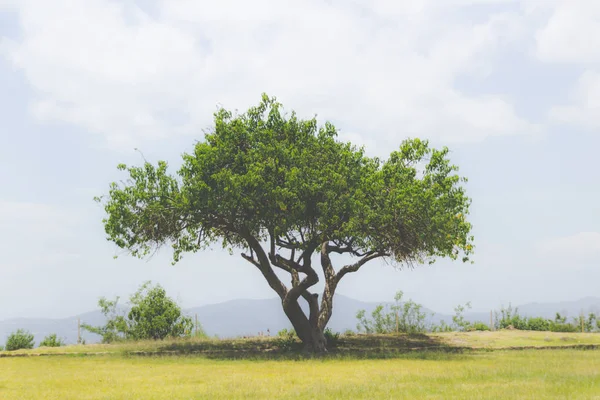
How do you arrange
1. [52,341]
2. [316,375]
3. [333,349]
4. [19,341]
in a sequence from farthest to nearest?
[52,341]
[19,341]
[333,349]
[316,375]

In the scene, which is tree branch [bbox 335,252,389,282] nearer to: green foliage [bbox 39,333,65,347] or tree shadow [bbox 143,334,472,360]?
tree shadow [bbox 143,334,472,360]

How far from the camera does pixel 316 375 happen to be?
22.5 metres

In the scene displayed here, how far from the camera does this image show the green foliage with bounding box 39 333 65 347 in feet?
138

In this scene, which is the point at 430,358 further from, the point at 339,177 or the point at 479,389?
Answer: the point at 479,389

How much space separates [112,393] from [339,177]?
49.5 ft

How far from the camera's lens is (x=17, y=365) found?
95.8ft

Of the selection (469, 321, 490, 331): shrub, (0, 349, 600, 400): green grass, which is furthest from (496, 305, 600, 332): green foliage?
(0, 349, 600, 400): green grass

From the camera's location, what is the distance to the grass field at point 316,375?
17656 mm

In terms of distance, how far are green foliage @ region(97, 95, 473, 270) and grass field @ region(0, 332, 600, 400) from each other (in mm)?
6003

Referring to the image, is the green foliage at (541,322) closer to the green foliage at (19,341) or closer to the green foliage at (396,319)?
the green foliage at (396,319)

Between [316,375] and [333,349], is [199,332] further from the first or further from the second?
[316,375]

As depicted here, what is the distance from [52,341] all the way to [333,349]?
20187 millimetres

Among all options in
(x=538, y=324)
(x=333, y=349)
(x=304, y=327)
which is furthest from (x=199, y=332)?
(x=538, y=324)

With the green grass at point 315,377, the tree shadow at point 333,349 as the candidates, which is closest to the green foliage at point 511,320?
the tree shadow at point 333,349
